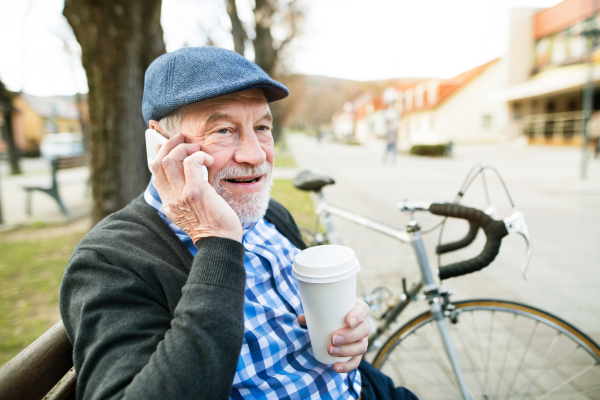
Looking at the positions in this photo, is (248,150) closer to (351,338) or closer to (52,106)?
(351,338)

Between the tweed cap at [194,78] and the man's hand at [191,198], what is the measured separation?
21 centimetres

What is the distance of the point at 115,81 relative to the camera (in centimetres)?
400

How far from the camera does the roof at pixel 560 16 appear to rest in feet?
73.1

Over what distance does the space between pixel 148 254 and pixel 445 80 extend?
39572 mm

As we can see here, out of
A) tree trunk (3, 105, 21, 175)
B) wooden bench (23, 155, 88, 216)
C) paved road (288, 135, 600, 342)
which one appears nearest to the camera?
paved road (288, 135, 600, 342)

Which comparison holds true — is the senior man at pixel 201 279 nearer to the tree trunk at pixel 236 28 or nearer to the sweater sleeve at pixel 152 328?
the sweater sleeve at pixel 152 328

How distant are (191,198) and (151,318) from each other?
0.36 m

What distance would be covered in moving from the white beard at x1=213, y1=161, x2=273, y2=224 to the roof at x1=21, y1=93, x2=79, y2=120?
49095 mm

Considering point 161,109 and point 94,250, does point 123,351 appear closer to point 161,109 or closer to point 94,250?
point 94,250

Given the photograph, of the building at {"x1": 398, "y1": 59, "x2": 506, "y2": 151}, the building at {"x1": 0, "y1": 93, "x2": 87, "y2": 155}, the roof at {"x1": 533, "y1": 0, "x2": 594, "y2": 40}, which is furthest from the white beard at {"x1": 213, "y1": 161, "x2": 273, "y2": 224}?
the building at {"x1": 0, "y1": 93, "x2": 87, "y2": 155}

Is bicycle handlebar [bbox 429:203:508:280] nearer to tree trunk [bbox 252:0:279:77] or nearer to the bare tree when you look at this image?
the bare tree

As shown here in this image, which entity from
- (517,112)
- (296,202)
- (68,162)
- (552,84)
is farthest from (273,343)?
(517,112)

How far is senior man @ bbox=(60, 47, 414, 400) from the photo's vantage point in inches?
35.4

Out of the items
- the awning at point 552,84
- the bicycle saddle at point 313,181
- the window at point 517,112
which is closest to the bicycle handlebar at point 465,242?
the bicycle saddle at point 313,181
